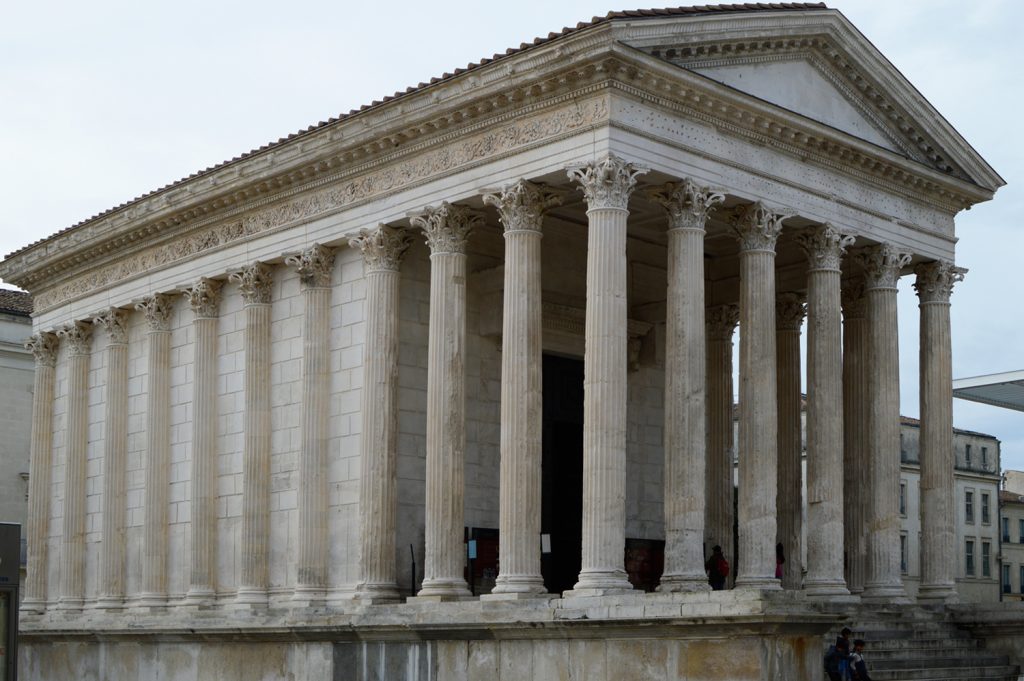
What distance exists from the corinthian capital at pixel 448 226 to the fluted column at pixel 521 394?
1.30 m

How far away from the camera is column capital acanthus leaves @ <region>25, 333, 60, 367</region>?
134 ft

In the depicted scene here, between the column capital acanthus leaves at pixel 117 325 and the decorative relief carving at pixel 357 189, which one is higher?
the decorative relief carving at pixel 357 189

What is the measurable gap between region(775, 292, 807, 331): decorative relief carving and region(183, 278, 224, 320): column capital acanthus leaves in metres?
12.4

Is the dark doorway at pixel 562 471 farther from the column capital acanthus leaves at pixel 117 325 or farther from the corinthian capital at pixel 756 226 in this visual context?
the column capital acanthus leaves at pixel 117 325

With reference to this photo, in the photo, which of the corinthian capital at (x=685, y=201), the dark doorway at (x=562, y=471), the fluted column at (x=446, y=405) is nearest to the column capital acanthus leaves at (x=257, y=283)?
the fluted column at (x=446, y=405)

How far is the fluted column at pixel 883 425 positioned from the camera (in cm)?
3075

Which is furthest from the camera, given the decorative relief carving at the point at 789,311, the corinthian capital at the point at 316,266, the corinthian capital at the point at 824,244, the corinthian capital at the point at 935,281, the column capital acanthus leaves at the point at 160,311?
the column capital acanthus leaves at the point at 160,311

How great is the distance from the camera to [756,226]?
2888 cm

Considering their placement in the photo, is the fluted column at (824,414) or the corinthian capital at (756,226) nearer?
the corinthian capital at (756,226)

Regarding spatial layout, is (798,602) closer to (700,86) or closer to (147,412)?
(700,86)

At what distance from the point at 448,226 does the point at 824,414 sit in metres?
7.90

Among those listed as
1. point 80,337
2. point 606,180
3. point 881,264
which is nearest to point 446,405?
point 606,180

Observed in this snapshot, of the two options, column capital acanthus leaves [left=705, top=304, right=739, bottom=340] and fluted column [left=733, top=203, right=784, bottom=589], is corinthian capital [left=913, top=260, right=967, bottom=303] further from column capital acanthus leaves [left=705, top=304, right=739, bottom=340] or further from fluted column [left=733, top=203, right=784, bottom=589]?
fluted column [left=733, top=203, right=784, bottom=589]

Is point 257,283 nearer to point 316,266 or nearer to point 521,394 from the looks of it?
point 316,266
